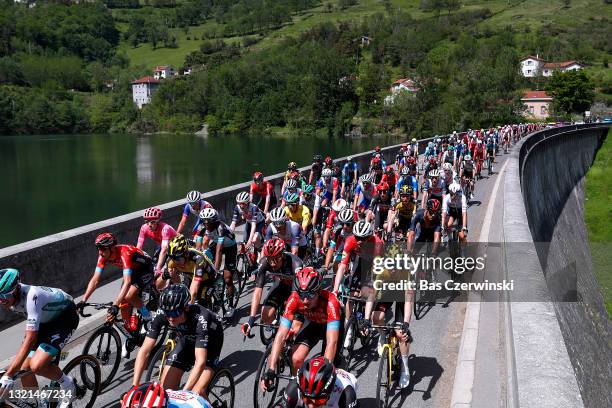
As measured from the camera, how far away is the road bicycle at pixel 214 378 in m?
5.59

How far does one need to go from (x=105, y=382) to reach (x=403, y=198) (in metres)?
6.02

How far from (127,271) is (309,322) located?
2.64 m

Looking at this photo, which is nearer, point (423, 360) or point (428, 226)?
point (423, 360)

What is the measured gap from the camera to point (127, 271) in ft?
24.1

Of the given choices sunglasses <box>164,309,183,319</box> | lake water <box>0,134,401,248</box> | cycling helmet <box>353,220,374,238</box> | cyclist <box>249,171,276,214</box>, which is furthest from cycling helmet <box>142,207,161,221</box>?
lake water <box>0,134,401,248</box>

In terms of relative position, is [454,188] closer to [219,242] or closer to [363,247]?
[363,247]

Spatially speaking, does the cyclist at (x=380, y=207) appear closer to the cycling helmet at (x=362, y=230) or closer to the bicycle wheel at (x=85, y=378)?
the cycling helmet at (x=362, y=230)

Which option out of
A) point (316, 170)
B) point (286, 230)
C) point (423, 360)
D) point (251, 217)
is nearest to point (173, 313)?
point (423, 360)

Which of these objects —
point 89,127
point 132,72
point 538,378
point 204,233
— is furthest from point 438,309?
point 132,72

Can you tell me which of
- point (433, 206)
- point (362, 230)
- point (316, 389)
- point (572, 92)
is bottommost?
point (316, 389)

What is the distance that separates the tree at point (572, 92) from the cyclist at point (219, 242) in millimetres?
103205

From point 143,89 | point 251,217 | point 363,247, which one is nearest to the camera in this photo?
point 363,247

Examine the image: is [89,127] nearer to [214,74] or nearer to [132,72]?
[214,74]

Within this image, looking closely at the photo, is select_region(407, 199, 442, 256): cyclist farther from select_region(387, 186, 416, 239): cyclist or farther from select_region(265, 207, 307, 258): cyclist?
select_region(265, 207, 307, 258): cyclist
